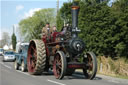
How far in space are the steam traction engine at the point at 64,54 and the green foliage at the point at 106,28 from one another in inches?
449

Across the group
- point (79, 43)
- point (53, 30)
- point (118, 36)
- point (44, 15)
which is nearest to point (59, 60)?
point (79, 43)

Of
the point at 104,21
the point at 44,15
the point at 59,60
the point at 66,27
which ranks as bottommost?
the point at 59,60

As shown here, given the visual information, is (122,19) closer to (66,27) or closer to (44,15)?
(66,27)

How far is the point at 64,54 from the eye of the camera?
13.1 metres

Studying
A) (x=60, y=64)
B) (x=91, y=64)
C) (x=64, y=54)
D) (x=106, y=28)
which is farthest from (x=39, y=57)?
(x=106, y=28)

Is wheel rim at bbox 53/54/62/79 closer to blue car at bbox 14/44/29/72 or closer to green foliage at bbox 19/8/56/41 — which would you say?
blue car at bbox 14/44/29/72

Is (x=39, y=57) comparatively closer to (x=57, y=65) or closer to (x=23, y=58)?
(x=57, y=65)

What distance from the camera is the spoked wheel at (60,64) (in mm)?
12617

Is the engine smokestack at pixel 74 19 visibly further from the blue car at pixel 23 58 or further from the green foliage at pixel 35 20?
the green foliage at pixel 35 20

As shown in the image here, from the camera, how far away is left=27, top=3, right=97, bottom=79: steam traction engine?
43.3 ft

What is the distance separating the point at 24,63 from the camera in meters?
18.4

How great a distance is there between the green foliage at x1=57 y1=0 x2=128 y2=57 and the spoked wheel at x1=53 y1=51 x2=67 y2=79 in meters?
12.8

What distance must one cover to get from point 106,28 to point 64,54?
14182 mm

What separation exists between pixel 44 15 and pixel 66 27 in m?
60.9
